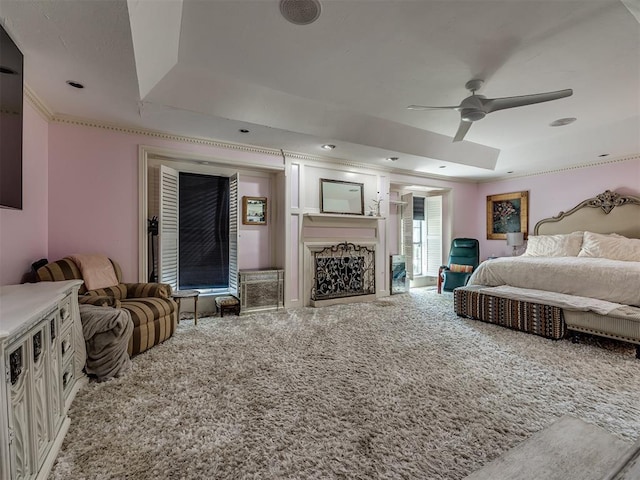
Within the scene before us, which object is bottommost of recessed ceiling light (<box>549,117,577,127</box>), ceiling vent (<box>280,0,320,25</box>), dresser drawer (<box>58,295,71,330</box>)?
dresser drawer (<box>58,295,71,330</box>)

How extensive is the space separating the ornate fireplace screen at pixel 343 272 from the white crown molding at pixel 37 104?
3545 mm

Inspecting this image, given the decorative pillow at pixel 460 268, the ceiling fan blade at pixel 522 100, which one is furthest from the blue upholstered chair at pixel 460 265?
the ceiling fan blade at pixel 522 100

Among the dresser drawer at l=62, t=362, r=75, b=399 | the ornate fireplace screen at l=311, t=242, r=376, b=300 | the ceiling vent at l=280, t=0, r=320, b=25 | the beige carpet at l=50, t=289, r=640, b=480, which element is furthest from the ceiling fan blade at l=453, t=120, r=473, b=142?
the dresser drawer at l=62, t=362, r=75, b=399

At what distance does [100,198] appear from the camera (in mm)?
3338

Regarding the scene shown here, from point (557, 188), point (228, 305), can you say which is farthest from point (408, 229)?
point (228, 305)

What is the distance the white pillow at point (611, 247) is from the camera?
4.09 meters

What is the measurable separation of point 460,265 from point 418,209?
1.62 meters

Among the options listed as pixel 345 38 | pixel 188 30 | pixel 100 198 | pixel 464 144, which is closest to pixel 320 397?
pixel 345 38

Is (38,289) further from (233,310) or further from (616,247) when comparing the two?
(616,247)

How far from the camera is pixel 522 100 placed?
8.18ft

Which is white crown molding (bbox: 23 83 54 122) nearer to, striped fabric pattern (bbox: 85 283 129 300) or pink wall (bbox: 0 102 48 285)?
pink wall (bbox: 0 102 48 285)

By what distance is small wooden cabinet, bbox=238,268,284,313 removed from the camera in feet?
13.5

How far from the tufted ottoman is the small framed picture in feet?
3.81

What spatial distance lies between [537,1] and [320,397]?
3.01 m
